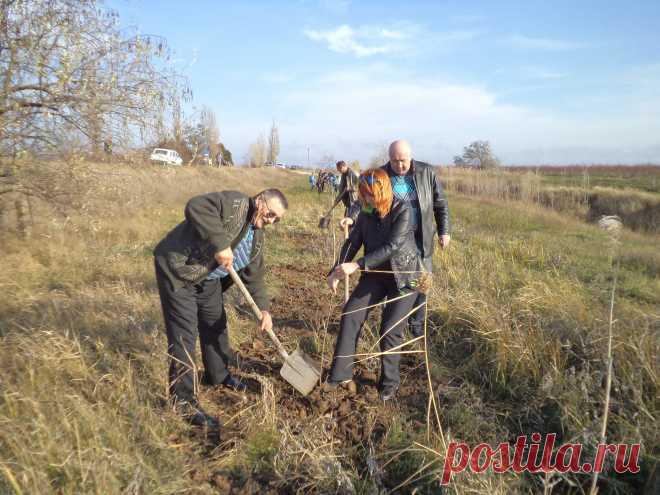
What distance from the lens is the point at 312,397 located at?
Result: 288cm

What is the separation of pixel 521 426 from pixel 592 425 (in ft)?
1.43

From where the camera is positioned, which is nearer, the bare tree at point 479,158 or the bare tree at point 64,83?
the bare tree at point 64,83

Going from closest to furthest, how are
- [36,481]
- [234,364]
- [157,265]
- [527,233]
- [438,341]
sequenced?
1. [36,481]
2. [157,265]
3. [234,364]
4. [438,341]
5. [527,233]

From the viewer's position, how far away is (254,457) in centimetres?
237

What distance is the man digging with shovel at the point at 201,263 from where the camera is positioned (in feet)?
8.05

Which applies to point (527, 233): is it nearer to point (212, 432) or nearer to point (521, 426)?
point (521, 426)

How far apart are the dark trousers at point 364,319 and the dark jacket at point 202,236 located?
94 cm

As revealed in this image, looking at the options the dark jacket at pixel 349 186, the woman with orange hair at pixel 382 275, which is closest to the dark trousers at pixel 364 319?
the woman with orange hair at pixel 382 275

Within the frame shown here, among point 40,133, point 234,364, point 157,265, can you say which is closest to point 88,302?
point 234,364

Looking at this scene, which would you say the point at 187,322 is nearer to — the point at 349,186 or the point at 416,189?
the point at 416,189

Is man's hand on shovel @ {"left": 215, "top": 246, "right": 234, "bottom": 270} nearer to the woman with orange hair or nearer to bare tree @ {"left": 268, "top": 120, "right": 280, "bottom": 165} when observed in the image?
the woman with orange hair

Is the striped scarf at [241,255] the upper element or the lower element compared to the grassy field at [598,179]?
lower

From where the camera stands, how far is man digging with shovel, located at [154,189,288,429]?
2.46 meters

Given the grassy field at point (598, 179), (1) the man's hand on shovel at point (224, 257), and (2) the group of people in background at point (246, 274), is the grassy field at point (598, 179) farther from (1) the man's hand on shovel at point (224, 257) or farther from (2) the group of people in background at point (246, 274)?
(1) the man's hand on shovel at point (224, 257)
